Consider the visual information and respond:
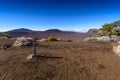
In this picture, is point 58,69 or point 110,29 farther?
point 110,29

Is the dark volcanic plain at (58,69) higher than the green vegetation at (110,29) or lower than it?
lower

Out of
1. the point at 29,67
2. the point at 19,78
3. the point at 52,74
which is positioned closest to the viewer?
the point at 19,78

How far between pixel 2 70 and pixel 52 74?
3.08 m

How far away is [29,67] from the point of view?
9.39 m

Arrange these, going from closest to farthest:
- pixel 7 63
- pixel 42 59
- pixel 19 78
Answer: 1. pixel 19 78
2. pixel 7 63
3. pixel 42 59

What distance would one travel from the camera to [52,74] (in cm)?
865

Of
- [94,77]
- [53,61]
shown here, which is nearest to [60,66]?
[53,61]

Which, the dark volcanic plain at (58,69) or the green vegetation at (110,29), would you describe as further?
the green vegetation at (110,29)

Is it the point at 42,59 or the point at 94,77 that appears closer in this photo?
the point at 94,77

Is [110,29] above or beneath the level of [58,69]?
above

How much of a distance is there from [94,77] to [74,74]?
3.86 feet

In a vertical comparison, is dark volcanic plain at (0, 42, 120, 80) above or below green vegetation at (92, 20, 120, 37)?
below

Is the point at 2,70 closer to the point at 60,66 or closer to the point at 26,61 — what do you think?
the point at 26,61

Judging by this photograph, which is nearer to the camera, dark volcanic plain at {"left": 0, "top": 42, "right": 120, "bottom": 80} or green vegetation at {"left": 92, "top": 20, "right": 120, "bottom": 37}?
dark volcanic plain at {"left": 0, "top": 42, "right": 120, "bottom": 80}
